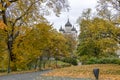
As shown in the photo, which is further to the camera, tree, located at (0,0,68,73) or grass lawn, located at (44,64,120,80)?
tree, located at (0,0,68,73)

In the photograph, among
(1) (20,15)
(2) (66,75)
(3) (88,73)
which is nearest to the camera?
(2) (66,75)

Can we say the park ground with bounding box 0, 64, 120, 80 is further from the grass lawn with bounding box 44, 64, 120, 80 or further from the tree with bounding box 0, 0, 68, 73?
the tree with bounding box 0, 0, 68, 73

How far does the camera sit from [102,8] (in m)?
36.0

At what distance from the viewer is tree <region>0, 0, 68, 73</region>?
113ft

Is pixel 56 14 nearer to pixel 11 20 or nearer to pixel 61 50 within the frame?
pixel 11 20

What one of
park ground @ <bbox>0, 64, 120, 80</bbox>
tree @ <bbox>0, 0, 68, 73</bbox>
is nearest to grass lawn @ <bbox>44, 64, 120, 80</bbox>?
park ground @ <bbox>0, 64, 120, 80</bbox>

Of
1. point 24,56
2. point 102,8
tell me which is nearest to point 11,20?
point 24,56

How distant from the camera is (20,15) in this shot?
1414 inches

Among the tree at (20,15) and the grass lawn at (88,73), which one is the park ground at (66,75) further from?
the tree at (20,15)

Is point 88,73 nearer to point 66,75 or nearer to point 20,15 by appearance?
point 66,75

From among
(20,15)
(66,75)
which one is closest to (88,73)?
(66,75)

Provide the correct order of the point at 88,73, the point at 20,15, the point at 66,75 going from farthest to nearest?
the point at 20,15
the point at 88,73
the point at 66,75

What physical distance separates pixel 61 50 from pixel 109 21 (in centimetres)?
2754

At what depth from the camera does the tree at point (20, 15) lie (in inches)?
1351
